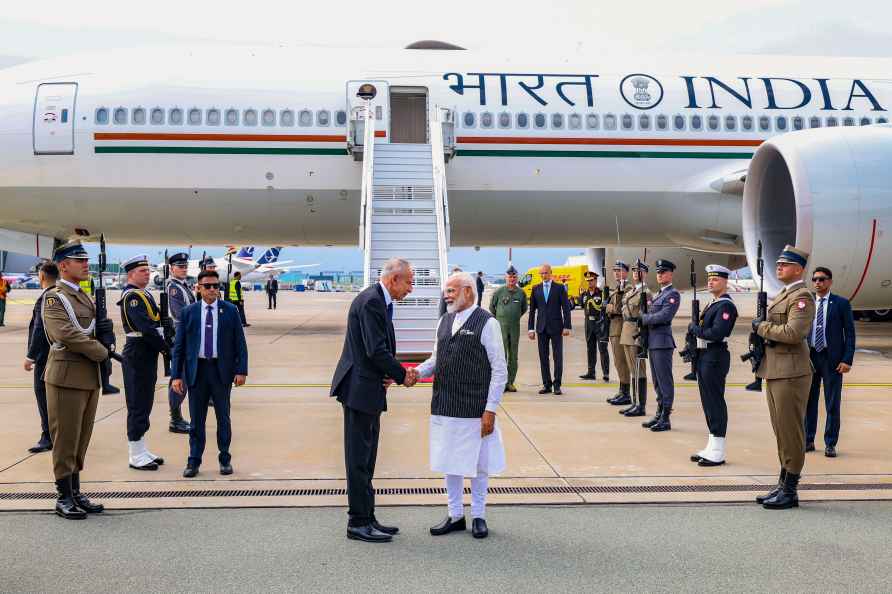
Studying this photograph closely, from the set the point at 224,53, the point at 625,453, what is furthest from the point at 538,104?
the point at 625,453

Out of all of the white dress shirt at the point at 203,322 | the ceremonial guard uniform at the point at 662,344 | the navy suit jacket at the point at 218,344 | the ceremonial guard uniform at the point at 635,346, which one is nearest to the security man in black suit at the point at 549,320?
the ceremonial guard uniform at the point at 635,346

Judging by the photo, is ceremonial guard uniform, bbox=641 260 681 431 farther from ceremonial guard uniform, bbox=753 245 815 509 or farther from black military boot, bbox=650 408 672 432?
ceremonial guard uniform, bbox=753 245 815 509

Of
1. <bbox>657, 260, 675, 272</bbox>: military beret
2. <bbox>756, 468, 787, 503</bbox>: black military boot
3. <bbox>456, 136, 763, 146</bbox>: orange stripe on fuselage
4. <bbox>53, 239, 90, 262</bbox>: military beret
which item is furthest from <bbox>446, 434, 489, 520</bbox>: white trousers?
<bbox>456, 136, 763, 146</bbox>: orange stripe on fuselage

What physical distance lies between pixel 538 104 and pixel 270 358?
6.21m

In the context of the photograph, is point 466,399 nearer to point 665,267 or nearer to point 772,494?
point 772,494

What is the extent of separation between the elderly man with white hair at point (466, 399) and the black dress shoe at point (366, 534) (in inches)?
11.2

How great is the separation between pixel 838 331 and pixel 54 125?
39.7 feet

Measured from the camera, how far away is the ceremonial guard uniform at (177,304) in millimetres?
7031

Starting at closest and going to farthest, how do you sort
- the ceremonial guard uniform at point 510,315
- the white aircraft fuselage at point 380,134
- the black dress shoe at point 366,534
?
the black dress shoe at point 366,534
the ceremonial guard uniform at point 510,315
the white aircraft fuselage at point 380,134

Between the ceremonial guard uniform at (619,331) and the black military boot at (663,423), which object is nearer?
the black military boot at (663,423)

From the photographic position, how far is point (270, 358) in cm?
1251

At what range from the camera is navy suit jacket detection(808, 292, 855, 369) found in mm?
6492

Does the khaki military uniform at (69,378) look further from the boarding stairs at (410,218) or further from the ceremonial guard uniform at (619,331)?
the boarding stairs at (410,218)

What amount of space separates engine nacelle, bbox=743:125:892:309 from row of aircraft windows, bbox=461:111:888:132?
2944mm
